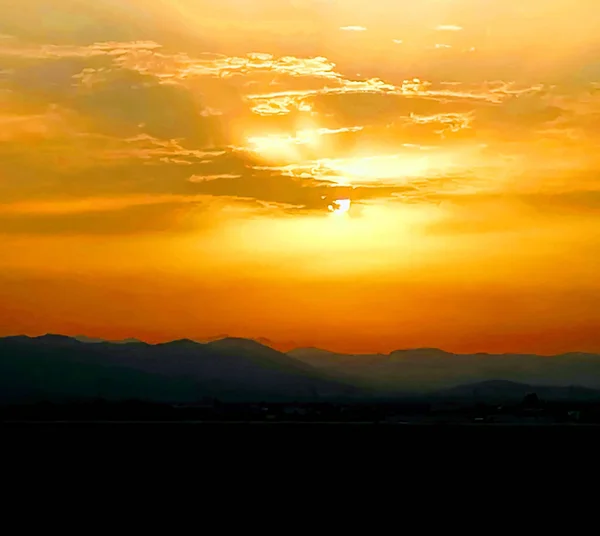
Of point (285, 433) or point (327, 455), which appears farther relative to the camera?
point (285, 433)

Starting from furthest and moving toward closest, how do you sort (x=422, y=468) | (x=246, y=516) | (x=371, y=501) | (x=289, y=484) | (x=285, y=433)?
(x=285, y=433), (x=422, y=468), (x=289, y=484), (x=371, y=501), (x=246, y=516)

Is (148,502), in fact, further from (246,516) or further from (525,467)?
(525,467)

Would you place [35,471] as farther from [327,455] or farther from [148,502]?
[327,455]

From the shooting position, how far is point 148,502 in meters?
17.0

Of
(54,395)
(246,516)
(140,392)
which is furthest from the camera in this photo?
(140,392)

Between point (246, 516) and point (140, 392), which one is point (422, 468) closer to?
point (246, 516)

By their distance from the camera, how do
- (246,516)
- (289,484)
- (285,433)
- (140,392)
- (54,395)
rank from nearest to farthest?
(246,516) < (289,484) < (285,433) < (54,395) < (140,392)

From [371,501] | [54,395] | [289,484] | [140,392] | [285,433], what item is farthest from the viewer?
[140,392]

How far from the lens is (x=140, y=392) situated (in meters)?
83.0

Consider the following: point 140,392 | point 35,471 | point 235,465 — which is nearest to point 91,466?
point 35,471

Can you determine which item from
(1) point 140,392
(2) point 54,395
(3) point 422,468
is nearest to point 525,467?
(3) point 422,468

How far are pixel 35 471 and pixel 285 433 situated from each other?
19.2 feet

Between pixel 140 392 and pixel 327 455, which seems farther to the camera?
pixel 140 392

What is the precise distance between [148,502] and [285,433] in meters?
6.56
